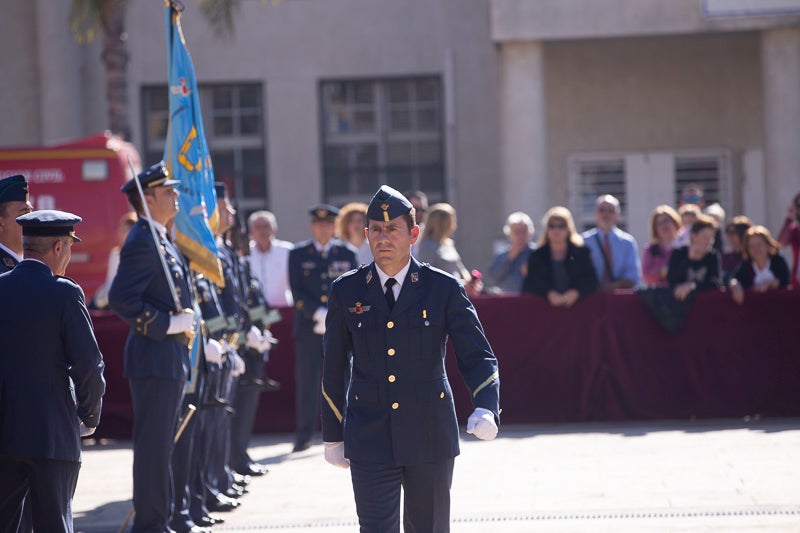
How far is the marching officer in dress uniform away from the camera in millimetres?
5559

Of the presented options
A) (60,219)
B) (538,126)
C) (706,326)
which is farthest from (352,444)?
(538,126)

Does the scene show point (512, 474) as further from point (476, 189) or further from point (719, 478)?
point (476, 189)

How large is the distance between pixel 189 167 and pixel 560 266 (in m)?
4.30

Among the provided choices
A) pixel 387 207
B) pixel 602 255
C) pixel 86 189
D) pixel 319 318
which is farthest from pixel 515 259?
pixel 387 207

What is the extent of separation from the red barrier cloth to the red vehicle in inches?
146

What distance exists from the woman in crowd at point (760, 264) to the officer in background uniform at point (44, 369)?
7729 mm

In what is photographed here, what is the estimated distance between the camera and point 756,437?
1077 centimetres

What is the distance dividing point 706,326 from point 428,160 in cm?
1064

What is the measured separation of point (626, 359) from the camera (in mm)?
11961

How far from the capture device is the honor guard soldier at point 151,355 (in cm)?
729

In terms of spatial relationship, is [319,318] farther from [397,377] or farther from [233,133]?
[233,133]

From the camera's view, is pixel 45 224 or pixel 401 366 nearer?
pixel 401 366

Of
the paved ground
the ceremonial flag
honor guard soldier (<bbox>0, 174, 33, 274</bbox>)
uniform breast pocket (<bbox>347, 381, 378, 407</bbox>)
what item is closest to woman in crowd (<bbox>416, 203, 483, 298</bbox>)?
the paved ground

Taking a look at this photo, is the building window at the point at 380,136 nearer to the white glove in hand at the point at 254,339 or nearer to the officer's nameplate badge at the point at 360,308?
the white glove in hand at the point at 254,339
